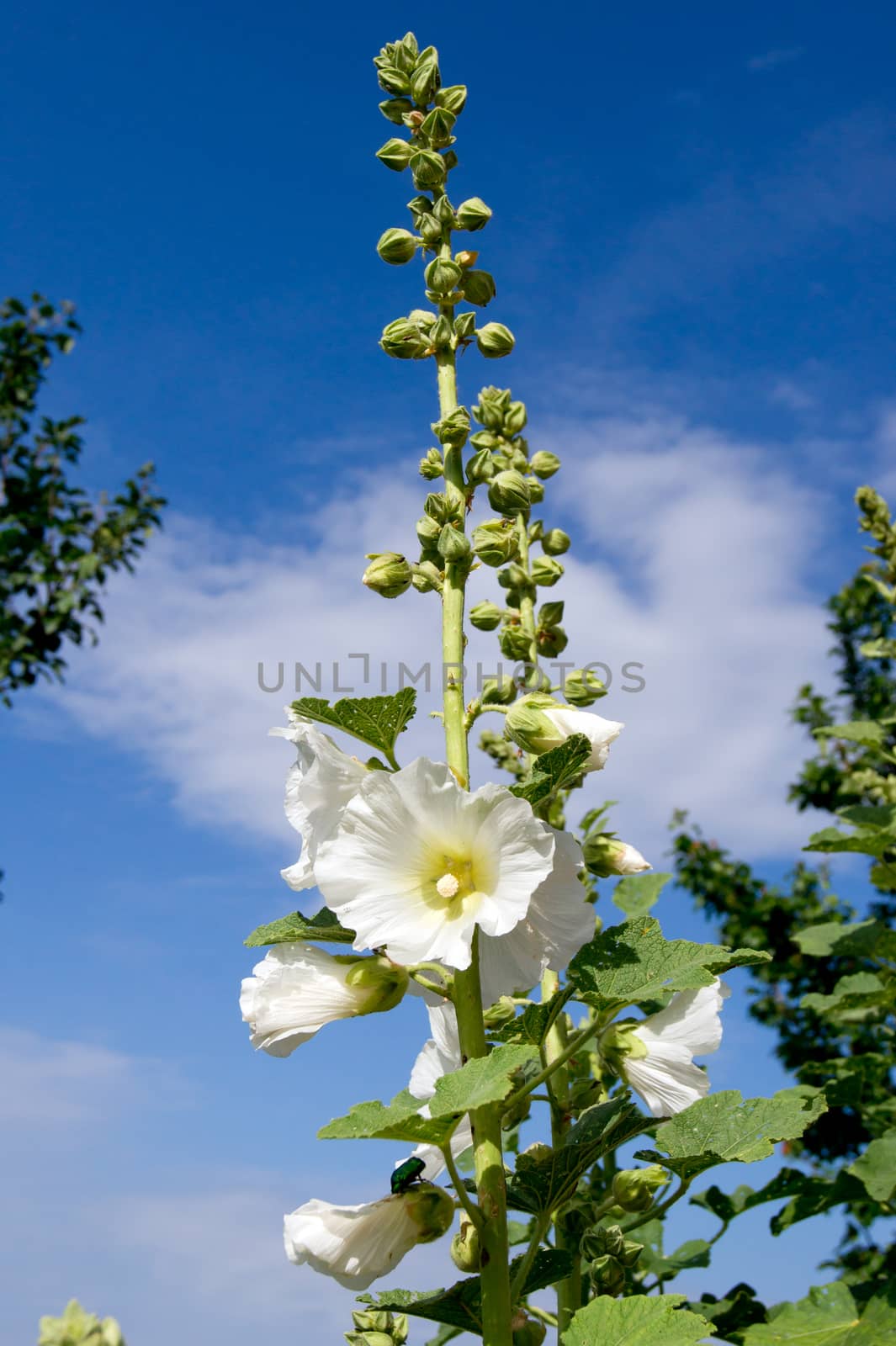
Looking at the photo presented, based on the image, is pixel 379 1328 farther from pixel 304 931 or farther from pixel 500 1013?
pixel 304 931

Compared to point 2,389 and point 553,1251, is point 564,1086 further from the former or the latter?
point 2,389

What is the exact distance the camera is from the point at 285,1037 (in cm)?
202

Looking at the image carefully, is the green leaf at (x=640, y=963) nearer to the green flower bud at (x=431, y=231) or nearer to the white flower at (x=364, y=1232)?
the white flower at (x=364, y=1232)

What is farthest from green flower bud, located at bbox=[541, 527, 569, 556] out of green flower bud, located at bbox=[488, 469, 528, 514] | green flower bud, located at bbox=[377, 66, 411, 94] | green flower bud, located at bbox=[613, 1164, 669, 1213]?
green flower bud, located at bbox=[613, 1164, 669, 1213]

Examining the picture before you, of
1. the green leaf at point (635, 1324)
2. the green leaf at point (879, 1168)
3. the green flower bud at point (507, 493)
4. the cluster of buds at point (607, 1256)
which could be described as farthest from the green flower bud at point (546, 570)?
the green leaf at point (879, 1168)

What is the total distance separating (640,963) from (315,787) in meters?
0.66

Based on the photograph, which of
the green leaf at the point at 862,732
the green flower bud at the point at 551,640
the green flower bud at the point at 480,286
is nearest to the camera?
the green flower bud at the point at 480,286

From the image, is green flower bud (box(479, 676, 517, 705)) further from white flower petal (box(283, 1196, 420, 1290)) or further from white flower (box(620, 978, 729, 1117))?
white flower petal (box(283, 1196, 420, 1290))

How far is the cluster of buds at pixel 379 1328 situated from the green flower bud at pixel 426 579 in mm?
1432

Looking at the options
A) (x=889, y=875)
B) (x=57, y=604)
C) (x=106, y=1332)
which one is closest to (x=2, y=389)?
(x=57, y=604)

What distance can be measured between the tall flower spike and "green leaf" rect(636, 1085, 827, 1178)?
4cm

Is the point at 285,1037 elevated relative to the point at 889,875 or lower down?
lower down

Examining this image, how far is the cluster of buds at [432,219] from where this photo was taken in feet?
8.52

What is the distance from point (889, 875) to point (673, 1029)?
244 centimetres
